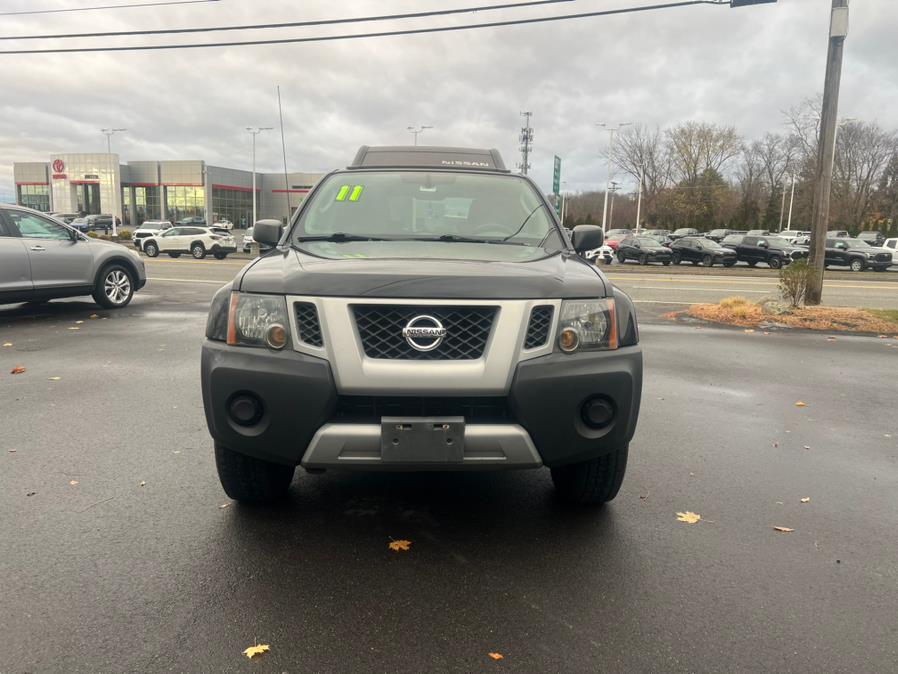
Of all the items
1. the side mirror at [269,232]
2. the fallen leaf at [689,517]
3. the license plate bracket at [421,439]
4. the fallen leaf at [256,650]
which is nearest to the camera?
the fallen leaf at [256,650]

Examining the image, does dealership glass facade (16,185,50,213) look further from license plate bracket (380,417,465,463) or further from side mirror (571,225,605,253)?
license plate bracket (380,417,465,463)

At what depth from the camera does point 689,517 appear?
3.49 metres

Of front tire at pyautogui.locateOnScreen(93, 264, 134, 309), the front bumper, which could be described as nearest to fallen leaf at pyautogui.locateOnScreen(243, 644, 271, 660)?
the front bumper

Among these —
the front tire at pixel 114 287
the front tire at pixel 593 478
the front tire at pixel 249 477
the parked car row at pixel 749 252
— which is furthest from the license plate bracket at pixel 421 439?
the parked car row at pixel 749 252

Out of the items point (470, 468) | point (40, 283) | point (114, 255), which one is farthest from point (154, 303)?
point (470, 468)

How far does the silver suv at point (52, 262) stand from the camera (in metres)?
9.25

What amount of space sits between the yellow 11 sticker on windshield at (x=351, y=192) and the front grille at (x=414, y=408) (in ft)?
6.23

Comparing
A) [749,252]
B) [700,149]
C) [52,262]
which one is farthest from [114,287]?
[700,149]

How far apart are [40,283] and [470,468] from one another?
30.0ft

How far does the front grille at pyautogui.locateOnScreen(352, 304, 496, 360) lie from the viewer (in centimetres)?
277

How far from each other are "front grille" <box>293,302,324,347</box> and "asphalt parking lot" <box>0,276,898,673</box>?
100 cm

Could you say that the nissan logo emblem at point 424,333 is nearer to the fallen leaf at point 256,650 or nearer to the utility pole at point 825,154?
the fallen leaf at point 256,650

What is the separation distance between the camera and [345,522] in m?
3.33

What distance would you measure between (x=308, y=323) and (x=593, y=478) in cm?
166
